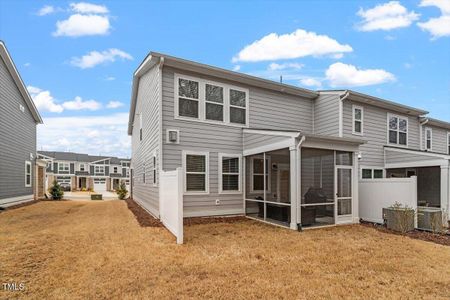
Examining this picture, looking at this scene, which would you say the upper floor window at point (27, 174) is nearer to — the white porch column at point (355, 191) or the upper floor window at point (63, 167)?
the white porch column at point (355, 191)

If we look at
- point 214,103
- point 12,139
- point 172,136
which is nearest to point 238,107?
point 214,103

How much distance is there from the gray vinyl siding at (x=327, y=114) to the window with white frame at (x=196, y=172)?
19.1 ft

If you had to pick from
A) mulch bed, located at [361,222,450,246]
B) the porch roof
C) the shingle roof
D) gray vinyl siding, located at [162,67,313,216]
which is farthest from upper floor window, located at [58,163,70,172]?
mulch bed, located at [361,222,450,246]

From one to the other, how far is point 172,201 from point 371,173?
10.4m

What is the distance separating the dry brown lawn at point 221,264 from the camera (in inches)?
155

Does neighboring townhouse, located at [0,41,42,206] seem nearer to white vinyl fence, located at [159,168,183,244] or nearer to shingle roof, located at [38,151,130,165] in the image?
white vinyl fence, located at [159,168,183,244]

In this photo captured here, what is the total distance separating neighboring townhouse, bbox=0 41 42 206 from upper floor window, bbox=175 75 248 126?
30.1ft

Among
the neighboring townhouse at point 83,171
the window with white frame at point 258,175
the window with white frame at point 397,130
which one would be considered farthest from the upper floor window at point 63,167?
the window with white frame at point 397,130

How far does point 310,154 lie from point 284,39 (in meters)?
12.0

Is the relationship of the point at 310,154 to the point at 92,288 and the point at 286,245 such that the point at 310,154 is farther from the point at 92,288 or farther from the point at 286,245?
the point at 92,288

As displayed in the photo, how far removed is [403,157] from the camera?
43.1 ft

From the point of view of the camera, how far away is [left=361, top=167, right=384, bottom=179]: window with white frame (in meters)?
13.4

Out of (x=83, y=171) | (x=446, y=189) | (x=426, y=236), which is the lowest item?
(x=83, y=171)

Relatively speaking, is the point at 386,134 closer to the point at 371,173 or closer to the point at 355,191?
the point at 371,173
